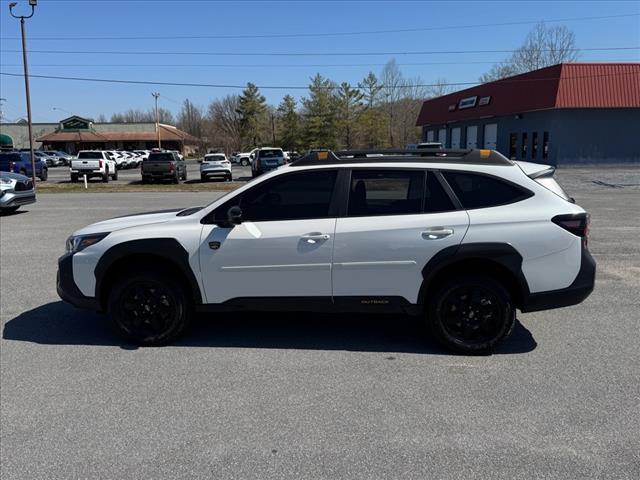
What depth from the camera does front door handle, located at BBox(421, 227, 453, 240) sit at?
441cm

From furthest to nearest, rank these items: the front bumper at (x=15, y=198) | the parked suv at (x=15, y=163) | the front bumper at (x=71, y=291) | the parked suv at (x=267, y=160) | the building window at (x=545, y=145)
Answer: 1. the building window at (x=545, y=145)
2. the parked suv at (x=267, y=160)
3. the parked suv at (x=15, y=163)
4. the front bumper at (x=15, y=198)
5. the front bumper at (x=71, y=291)

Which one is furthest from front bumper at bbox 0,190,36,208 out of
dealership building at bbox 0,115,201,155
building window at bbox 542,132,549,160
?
dealership building at bbox 0,115,201,155

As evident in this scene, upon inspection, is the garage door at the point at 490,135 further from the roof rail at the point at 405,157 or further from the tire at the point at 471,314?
the tire at the point at 471,314

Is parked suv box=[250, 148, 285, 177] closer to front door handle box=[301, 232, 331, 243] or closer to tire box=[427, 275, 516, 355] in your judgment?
front door handle box=[301, 232, 331, 243]

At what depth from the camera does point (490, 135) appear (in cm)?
4366

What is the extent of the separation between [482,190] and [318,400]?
2.26 meters

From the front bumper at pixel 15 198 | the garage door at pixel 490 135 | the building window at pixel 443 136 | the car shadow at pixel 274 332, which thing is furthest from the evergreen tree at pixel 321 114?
the car shadow at pixel 274 332

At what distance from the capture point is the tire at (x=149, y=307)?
478cm

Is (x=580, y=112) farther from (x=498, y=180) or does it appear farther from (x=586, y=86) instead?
(x=498, y=180)

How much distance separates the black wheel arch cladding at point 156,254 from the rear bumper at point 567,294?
2900 mm

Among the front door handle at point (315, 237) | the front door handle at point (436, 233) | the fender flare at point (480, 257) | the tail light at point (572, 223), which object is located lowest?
the fender flare at point (480, 257)

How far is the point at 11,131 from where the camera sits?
8625cm

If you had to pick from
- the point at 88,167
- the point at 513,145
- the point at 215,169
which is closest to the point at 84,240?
the point at 215,169

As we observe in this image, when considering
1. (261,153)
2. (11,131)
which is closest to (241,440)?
(261,153)
